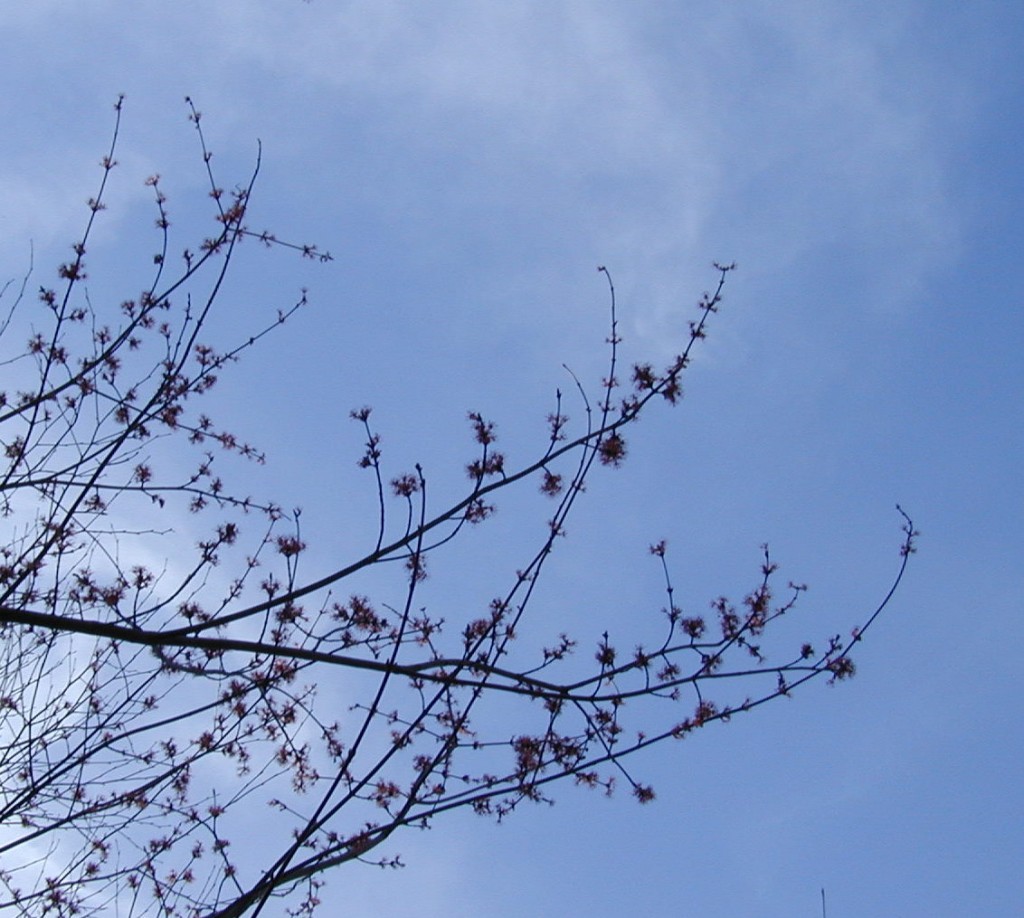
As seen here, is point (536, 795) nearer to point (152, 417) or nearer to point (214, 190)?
point (152, 417)

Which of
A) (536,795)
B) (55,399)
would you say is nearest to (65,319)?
(55,399)

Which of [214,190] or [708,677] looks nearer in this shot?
[708,677]

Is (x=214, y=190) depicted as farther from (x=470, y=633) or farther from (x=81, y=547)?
(x=470, y=633)

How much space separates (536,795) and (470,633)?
0.86 metres

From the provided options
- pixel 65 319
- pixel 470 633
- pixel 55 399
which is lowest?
pixel 470 633

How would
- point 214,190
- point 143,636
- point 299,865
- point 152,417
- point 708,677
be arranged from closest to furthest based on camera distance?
point 299,865, point 143,636, point 708,677, point 152,417, point 214,190

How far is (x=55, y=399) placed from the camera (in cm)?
563

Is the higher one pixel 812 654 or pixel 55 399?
pixel 55 399

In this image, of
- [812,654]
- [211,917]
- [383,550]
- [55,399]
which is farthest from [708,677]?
[55,399]

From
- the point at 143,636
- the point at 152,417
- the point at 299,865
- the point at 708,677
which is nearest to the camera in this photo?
the point at 299,865

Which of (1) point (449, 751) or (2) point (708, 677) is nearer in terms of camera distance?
(1) point (449, 751)

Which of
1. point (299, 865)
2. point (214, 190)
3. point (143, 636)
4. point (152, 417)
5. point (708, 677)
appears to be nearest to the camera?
→ point (299, 865)

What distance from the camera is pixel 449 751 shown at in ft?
13.5

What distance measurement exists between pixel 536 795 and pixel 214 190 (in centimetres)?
395
